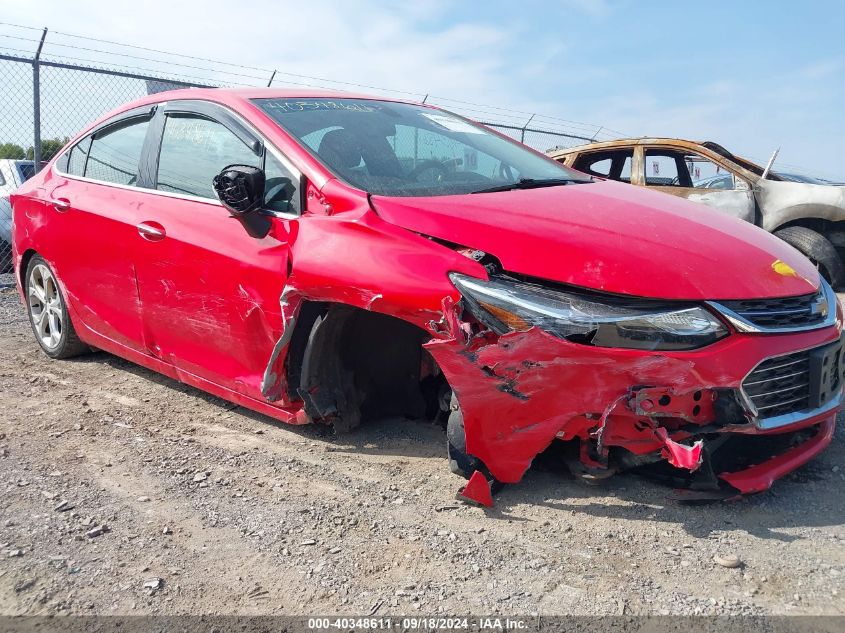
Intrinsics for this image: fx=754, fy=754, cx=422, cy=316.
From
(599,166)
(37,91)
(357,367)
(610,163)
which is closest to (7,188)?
(37,91)

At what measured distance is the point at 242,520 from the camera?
9.15 feet

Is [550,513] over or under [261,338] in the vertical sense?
under

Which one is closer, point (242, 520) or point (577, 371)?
point (577, 371)

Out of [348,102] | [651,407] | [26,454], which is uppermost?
[348,102]

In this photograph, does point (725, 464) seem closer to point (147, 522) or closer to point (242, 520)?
point (242, 520)

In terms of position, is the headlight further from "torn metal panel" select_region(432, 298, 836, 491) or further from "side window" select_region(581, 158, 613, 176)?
"side window" select_region(581, 158, 613, 176)

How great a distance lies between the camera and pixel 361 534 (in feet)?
8.73

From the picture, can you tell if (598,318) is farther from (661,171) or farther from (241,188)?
(661,171)

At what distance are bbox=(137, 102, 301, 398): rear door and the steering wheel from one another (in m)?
0.52

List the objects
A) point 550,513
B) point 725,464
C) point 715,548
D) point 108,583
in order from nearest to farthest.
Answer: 1. point 108,583
2. point 715,548
3. point 550,513
4. point 725,464

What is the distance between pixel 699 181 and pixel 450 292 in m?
6.67

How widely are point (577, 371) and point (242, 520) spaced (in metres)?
1.34

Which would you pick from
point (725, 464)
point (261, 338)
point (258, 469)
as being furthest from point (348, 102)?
point (725, 464)

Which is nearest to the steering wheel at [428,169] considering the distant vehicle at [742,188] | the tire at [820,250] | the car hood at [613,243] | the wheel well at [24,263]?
the car hood at [613,243]
